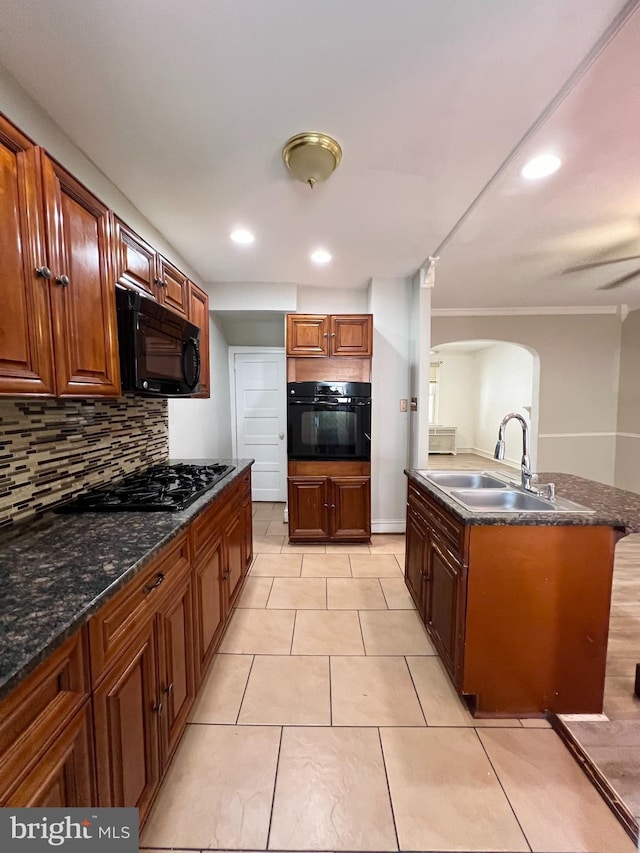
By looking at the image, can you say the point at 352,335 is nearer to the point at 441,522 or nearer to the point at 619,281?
the point at 441,522

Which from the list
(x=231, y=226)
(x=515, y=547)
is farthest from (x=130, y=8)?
(x=515, y=547)

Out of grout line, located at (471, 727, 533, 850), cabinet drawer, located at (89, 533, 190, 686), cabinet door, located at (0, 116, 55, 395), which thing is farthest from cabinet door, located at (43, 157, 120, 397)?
grout line, located at (471, 727, 533, 850)

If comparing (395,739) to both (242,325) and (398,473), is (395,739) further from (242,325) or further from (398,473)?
(242,325)

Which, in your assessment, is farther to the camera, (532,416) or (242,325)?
(532,416)

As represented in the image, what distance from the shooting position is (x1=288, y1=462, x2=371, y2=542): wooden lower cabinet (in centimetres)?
317

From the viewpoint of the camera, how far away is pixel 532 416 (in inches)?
187

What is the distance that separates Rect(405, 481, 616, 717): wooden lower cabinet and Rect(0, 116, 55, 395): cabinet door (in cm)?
171

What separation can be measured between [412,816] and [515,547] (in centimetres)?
102

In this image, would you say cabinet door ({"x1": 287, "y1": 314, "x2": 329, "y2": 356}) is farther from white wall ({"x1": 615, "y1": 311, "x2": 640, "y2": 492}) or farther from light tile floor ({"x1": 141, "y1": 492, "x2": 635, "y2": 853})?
white wall ({"x1": 615, "y1": 311, "x2": 640, "y2": 492})

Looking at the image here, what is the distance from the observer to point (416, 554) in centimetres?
219

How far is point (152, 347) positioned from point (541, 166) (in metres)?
2.14

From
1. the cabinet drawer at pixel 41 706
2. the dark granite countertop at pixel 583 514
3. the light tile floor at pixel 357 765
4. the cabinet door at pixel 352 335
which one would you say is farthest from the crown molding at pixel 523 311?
the cabinet drawer at pixel 41 706

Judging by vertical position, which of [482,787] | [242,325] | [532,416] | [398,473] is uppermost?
[242,325]

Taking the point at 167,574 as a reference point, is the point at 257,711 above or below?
below
